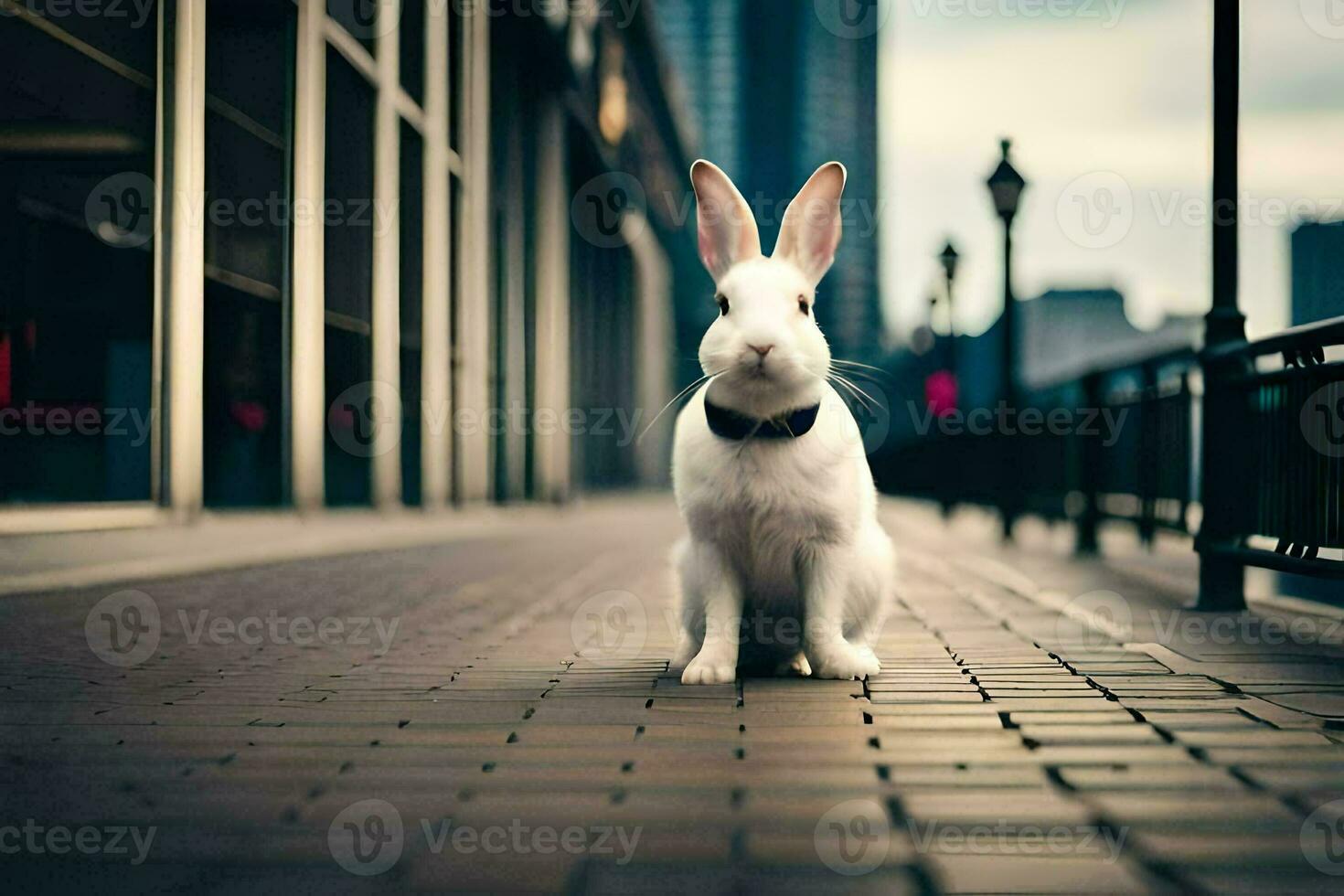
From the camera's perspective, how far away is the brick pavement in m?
2.50

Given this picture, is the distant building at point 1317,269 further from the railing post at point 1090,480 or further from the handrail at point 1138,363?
the railing post at point 1090,480

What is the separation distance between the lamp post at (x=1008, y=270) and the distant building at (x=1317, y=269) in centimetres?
546

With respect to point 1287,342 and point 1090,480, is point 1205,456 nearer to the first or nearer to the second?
point 1287,342

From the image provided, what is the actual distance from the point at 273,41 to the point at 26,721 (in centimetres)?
798

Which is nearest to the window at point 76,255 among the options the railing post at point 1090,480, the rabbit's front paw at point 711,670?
the rabbit's front paw at point 711,670

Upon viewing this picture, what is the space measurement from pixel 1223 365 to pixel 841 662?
3454 millimetres

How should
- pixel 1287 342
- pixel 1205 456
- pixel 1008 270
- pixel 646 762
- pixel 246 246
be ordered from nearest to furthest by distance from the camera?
pixel 646 762 → pixel 1287 342 → pixel 1205 456 → pixel 246 246 → pixel 1008 270

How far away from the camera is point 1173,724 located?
374 centimetres

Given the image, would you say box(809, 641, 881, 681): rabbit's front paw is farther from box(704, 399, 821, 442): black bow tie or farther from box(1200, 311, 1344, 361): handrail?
box(1200, 311, 1344, 361): handrail

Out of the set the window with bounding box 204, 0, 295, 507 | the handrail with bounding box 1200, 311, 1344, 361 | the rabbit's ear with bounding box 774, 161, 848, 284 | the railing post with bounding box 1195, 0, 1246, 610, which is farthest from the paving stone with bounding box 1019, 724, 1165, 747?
the window with bounding box 204, 0, 295, 507

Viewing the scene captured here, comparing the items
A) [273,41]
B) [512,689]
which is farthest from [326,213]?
[512,689]

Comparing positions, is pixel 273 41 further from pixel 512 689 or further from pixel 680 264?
pixel 680 264

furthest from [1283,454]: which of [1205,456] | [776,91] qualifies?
[776,91]

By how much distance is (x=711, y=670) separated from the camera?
4391mm
